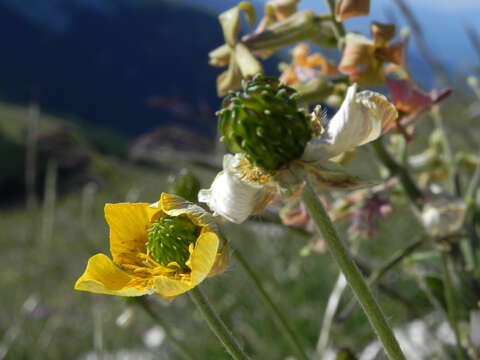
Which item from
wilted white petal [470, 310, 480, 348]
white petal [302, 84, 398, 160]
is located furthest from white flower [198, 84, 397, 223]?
wilted white petal [470, 310, 480, 348]

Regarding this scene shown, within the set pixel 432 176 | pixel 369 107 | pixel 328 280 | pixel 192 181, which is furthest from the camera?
pixel 328 280

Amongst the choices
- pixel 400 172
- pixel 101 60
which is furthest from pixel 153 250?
pixel 101 60

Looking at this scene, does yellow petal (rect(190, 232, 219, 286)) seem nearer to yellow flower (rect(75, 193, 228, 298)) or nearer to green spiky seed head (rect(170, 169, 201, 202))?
yellow flower (rect(75, 193, 228, 298))

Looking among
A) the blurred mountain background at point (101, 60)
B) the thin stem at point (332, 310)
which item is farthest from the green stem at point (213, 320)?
the blurred mountain background at point (101, 60)

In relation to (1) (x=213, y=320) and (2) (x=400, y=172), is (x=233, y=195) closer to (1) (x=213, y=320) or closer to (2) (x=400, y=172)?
(1) (x=213, y=320)

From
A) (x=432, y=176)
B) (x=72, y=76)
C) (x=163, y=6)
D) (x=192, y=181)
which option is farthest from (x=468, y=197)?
(x=163, y=6)

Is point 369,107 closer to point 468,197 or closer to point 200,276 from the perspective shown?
point 200,276

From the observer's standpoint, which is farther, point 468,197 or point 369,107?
point 468,197
